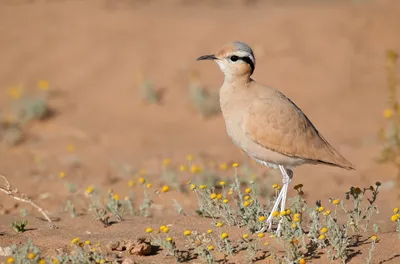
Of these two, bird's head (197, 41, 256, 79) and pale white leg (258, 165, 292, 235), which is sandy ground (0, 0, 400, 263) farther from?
bird's head (197, 41, 256, 79)

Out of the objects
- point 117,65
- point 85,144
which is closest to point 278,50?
point 117,65

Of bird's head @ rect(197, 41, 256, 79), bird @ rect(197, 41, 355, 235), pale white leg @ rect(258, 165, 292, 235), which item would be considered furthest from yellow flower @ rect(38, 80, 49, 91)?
pale white leg @ rect(258, 165, 292, 235)

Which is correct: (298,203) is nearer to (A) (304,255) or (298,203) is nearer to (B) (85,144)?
(A) (304,255)

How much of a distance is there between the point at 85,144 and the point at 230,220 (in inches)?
214

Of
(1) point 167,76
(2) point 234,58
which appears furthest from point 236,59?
(1) point 167,76

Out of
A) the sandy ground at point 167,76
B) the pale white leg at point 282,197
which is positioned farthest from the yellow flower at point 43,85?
the pale white leg at point 282,197

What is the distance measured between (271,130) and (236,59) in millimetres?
728

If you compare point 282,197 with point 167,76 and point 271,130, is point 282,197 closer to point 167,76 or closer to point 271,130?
point 271,130

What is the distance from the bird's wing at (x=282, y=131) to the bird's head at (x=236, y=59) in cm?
33

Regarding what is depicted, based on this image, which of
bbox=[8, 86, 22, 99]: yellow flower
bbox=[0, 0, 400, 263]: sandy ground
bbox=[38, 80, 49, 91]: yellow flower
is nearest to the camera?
bbox=[0, 0, 400, 263]: sandy ground

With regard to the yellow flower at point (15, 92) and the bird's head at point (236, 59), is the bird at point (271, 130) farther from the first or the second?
→ the yellow flower at point (15, 92)

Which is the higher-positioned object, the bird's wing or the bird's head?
the bird's head

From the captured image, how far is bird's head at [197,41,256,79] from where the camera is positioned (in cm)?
596

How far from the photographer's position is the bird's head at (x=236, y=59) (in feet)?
19.5
